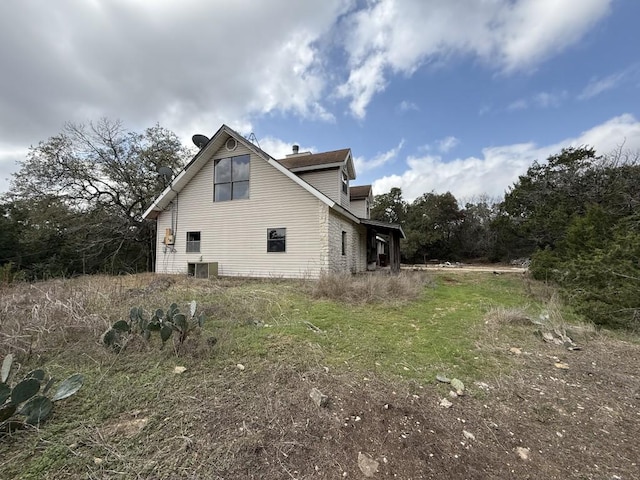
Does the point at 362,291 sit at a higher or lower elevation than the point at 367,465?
higher

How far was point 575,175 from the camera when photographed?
15023mm

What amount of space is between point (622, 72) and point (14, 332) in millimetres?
17192

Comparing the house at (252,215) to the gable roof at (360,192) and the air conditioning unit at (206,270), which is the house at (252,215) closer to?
the air conditioning unit at (206,270)

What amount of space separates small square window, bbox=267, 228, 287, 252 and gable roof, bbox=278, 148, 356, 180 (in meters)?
3.53

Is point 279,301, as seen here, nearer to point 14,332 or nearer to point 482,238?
point 14,332

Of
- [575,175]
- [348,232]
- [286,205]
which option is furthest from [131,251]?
[575,175]

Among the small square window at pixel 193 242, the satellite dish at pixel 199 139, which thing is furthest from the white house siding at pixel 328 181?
the small square window at pixel 193 242

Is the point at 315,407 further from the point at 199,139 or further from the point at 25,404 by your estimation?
the point at 199,139

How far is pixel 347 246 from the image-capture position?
1378 cm

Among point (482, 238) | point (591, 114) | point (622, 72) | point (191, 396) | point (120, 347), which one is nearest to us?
point (191, 396)

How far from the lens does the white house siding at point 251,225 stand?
1150cm

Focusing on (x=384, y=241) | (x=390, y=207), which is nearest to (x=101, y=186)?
(x=384, y=241)

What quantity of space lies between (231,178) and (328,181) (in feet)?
15.1

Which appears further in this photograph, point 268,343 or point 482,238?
point 482,238
